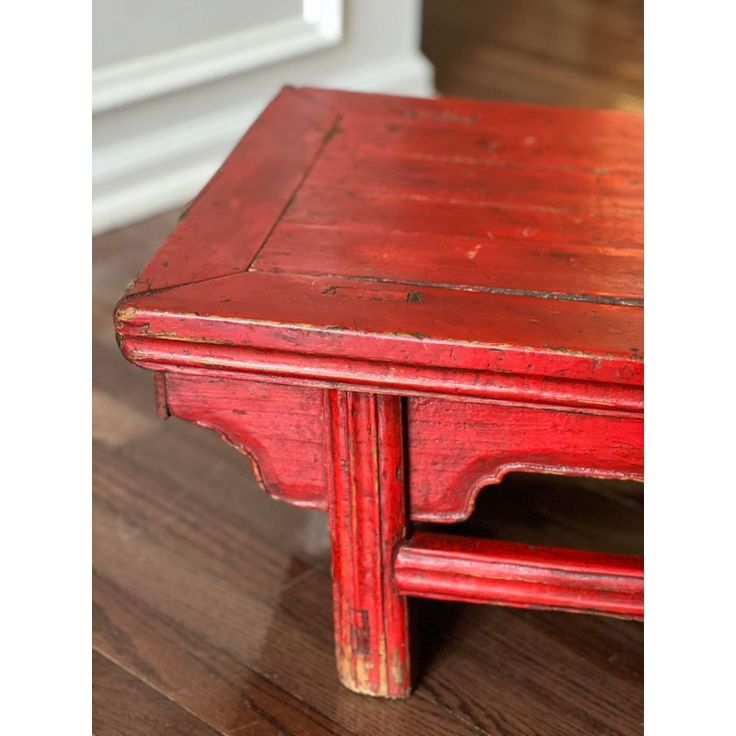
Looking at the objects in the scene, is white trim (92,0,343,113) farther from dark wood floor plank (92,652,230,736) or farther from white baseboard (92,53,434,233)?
dark wood floor plank (92,652,230,736)

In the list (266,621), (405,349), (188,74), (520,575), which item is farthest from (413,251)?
(188,74)

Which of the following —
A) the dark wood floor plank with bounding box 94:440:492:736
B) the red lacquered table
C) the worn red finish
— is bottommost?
the dark wood floor plank with bounding box 94:440:492:736

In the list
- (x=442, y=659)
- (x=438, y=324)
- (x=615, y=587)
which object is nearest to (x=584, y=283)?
(x=438, y=324)

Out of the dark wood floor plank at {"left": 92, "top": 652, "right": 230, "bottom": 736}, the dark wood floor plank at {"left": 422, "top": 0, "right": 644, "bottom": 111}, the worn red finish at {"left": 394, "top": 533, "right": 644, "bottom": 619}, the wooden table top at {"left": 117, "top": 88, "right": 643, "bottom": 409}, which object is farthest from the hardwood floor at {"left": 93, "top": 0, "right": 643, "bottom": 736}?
the dark wood floor plank at {"left": 422, "top": 0, "right": 644, "bottom": 111}

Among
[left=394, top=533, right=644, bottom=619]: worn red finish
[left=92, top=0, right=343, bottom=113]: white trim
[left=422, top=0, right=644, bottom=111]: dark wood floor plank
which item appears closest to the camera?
[left=394, top=533, right=644, bottom=619]: worn red finish

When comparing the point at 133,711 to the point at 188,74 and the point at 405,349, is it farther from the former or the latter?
the point at 188,74

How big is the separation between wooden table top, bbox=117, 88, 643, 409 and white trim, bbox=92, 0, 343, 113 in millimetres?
809

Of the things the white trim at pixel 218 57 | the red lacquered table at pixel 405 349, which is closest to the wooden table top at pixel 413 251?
the red lacquered table at pixel 405 349

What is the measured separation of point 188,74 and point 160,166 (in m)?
0.18

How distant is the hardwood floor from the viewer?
Result: 1070 mm

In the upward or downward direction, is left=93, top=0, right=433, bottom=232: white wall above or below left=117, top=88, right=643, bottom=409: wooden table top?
above
